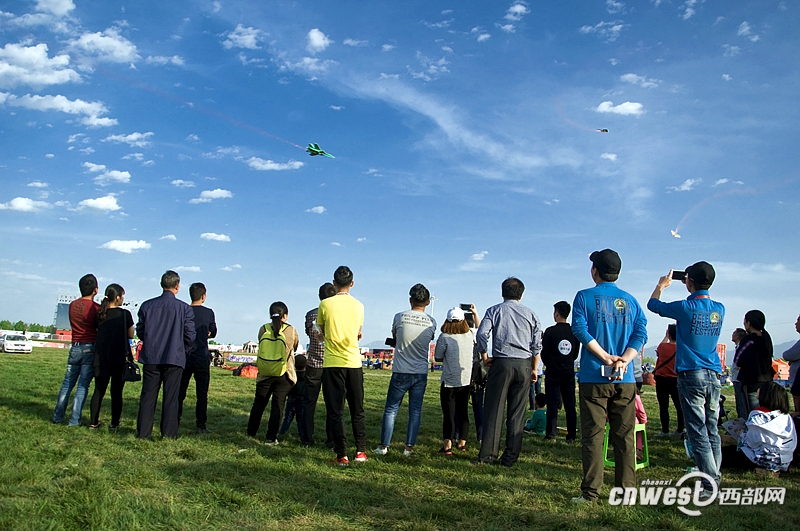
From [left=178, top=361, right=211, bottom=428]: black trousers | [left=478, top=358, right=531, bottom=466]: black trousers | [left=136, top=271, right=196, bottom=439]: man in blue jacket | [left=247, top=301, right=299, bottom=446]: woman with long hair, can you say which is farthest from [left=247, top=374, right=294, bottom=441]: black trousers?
[left=478, top=358, right=531, bottom=466]: black trousers

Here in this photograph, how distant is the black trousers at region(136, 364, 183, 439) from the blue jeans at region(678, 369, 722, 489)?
557 cm

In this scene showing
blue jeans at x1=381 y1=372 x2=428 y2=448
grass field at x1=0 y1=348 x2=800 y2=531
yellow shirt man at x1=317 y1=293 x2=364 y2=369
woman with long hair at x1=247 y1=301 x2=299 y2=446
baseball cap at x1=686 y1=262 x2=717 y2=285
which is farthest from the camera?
woman with long hair at x1=247 y1=301 x2=299 y2=446

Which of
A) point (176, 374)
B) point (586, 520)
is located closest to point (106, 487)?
point (176, 374)

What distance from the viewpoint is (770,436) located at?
5.25 metres

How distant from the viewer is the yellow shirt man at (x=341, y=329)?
5352 mm

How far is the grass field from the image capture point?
3.41m

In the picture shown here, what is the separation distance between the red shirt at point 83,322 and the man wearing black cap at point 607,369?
6.43m

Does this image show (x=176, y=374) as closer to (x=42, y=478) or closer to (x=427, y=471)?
(x=42, y=478)

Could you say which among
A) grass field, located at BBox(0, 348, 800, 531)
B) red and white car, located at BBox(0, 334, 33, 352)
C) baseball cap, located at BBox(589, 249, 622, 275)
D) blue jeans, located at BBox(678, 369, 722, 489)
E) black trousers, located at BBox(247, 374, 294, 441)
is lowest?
red and white car, located at BBox(0, 334, 33, 352)

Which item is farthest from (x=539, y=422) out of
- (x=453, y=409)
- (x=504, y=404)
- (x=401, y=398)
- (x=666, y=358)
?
(x=401, y=398)

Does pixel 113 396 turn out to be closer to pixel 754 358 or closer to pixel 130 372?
pixel 130 372

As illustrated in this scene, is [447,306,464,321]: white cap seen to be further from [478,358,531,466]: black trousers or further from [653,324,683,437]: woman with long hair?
[653,324,683,437]: woman with long hair

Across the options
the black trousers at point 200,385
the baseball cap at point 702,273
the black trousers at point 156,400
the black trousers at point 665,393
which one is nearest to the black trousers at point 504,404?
the baseball cap at point 702,273

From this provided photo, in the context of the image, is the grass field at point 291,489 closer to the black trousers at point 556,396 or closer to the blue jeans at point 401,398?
the blue jeans at point 401,398
